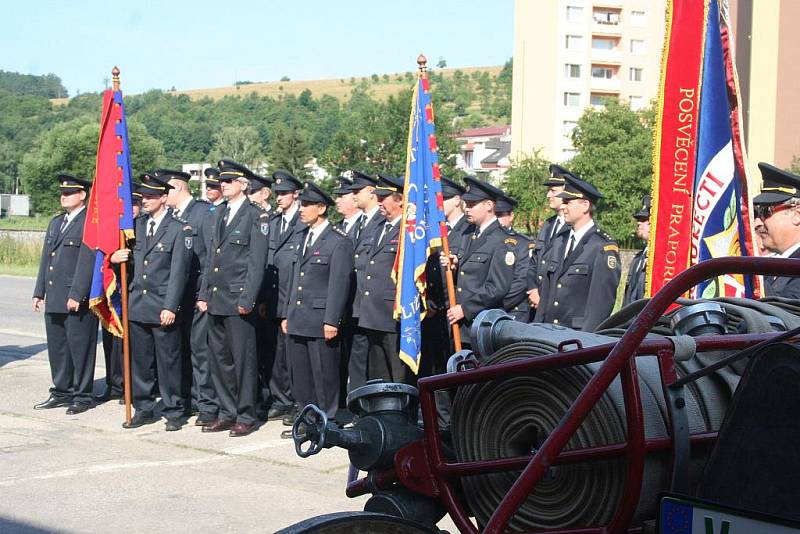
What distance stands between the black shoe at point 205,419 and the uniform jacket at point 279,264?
1319 millimetres

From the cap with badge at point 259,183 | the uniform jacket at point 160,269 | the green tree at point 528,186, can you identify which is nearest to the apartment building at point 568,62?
the green tree at point 528,186

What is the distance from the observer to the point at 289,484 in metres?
6.93

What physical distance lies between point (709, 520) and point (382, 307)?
6569 millimetres

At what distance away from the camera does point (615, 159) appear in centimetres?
5772

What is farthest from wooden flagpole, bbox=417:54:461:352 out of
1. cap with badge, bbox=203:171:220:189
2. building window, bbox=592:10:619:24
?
building window, bbox=592:10:619:24

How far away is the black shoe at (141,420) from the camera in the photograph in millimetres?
9086

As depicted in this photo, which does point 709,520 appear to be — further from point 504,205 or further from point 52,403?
point 52,403

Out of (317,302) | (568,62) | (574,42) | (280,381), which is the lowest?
(280,381)

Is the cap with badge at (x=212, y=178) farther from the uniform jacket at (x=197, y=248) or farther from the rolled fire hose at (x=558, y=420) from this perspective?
the rolled fire hose at (x=558, y=420)

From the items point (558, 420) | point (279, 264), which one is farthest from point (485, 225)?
point (558, 420)

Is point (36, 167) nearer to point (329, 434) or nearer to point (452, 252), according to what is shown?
point (452, 252)

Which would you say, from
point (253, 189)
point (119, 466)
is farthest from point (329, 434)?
point (253, 189)

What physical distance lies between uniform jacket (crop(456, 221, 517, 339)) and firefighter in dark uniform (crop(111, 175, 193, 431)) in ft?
7.88

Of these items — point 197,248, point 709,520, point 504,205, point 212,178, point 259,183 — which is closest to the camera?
point 709,520
